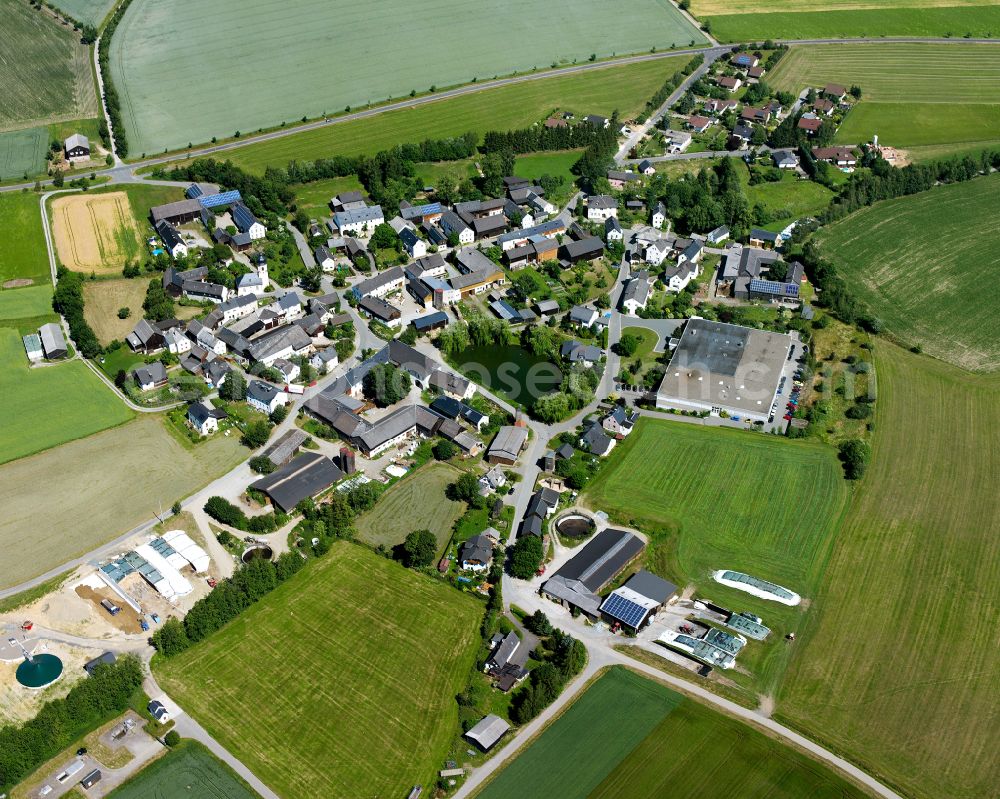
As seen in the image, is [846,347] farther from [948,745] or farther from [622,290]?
[948,745]

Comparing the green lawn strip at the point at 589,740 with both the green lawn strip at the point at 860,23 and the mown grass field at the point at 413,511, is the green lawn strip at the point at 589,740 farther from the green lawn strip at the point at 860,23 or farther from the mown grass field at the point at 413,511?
the green lawn strip at the point at 860,23

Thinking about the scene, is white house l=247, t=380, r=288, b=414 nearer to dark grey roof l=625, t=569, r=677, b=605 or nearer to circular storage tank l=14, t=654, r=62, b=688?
circular storage tank l=14, t=654, r=62, b=688

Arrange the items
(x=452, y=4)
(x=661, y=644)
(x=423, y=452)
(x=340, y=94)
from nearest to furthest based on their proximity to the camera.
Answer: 1. (x=661, y=644)
2. (x=423, y=452)
3. (x=340, y=94)
4. (x=452, y=4)

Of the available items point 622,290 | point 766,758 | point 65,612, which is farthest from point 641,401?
point 65,612

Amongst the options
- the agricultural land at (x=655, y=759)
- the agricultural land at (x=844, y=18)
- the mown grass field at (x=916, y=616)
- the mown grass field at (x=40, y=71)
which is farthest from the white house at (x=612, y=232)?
the mown grass field at (x=40, y=71)

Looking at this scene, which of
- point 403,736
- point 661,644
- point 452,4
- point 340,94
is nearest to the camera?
point 403,736

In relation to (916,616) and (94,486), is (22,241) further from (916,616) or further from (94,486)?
(916,616)

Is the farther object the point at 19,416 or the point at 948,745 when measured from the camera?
the point at 19,416

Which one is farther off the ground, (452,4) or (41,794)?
(452,4)
